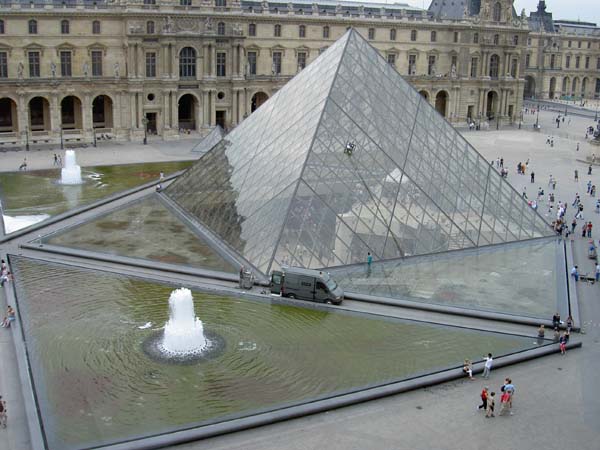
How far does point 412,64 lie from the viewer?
71500mm

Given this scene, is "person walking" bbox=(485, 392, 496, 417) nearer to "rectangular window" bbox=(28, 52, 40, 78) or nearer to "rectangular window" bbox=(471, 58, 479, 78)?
"rectangular window" bbox=(28, 52, 40, 78)

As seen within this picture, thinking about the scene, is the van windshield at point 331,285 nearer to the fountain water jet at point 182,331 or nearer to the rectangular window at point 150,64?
the fountain water jet at point 182,331

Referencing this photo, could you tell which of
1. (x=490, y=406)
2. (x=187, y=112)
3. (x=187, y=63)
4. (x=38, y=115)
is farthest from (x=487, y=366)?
(x=187, y=112)

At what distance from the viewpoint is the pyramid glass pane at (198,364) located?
16.9 metres

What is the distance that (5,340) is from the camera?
20.9 metres

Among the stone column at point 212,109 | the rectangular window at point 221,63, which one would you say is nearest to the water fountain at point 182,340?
the stone column at point 212,109

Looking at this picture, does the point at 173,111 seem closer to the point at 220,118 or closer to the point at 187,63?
the point at 187,63

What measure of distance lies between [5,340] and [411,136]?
18439 millimetres

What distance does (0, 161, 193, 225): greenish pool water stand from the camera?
37219mm

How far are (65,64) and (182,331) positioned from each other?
4174 centimetres

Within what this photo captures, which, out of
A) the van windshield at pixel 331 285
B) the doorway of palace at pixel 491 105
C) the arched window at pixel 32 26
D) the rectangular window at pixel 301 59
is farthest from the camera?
the doorway of palace at pixel 491 105

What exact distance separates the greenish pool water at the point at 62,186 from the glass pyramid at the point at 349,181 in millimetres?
6643

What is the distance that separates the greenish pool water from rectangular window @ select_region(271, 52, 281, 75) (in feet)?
59.4

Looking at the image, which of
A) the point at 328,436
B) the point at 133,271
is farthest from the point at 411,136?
the point at 328,436
